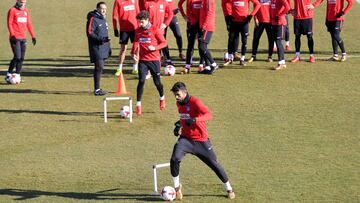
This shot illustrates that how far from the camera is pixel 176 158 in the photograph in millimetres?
13258

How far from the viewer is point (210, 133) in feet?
57.3

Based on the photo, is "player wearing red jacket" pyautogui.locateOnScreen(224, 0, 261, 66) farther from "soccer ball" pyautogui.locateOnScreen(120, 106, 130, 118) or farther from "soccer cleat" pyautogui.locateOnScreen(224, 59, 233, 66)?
"soccer ball" pyautogui.locateOnScreen(120, 106, 130, 118)

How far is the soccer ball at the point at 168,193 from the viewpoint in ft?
43.7

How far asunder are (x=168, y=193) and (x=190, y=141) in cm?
101

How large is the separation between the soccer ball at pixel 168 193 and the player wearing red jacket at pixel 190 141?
98 mm

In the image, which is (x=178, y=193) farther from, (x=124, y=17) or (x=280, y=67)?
(x=280, y=67)

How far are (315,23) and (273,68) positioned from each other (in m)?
8.96

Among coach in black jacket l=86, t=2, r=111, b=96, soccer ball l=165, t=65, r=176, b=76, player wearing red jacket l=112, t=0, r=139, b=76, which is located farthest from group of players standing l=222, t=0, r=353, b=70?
coach in black jacket l=86, t=2, r=111, b=96

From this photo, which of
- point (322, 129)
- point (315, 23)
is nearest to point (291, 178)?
point (322, 129)

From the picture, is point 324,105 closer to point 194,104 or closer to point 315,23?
point 194,104

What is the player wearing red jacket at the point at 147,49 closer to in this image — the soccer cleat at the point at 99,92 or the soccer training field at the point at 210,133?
the soccer training field at the point at 210,133

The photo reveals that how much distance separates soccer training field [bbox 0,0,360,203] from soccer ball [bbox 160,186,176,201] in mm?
209

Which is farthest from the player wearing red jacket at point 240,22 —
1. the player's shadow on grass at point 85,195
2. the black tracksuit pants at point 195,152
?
the player's shadow on grass at point 85,195

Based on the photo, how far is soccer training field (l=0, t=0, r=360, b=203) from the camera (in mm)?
14031
